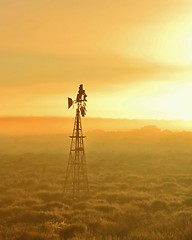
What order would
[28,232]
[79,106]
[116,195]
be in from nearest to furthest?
1. [28,232]
2. [79,106]
3. [116,195]

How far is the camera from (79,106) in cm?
3356

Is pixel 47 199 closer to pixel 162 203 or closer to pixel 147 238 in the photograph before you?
pixel 162 203

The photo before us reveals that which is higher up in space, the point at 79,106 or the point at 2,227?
the point at 79,106

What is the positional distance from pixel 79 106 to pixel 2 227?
13885mm

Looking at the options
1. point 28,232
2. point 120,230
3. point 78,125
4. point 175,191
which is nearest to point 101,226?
point 120,230

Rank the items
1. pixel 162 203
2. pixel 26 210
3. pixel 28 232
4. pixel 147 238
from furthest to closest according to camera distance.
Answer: pixel 162 203, pixel 26 210, pixel 28 232, pixel 147 238

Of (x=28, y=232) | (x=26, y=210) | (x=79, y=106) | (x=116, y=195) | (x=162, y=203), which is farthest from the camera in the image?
(x=116, y=195)

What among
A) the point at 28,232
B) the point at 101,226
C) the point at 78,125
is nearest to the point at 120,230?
the point at 101,226

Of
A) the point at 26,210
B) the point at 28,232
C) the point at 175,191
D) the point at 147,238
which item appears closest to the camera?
the point at 147,238

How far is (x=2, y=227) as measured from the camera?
22.2 metres

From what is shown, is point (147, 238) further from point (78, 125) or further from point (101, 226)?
point (78, 125)

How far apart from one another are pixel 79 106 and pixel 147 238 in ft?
56.1

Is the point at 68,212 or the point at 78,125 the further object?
the point at 78,125

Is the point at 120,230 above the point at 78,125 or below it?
below
